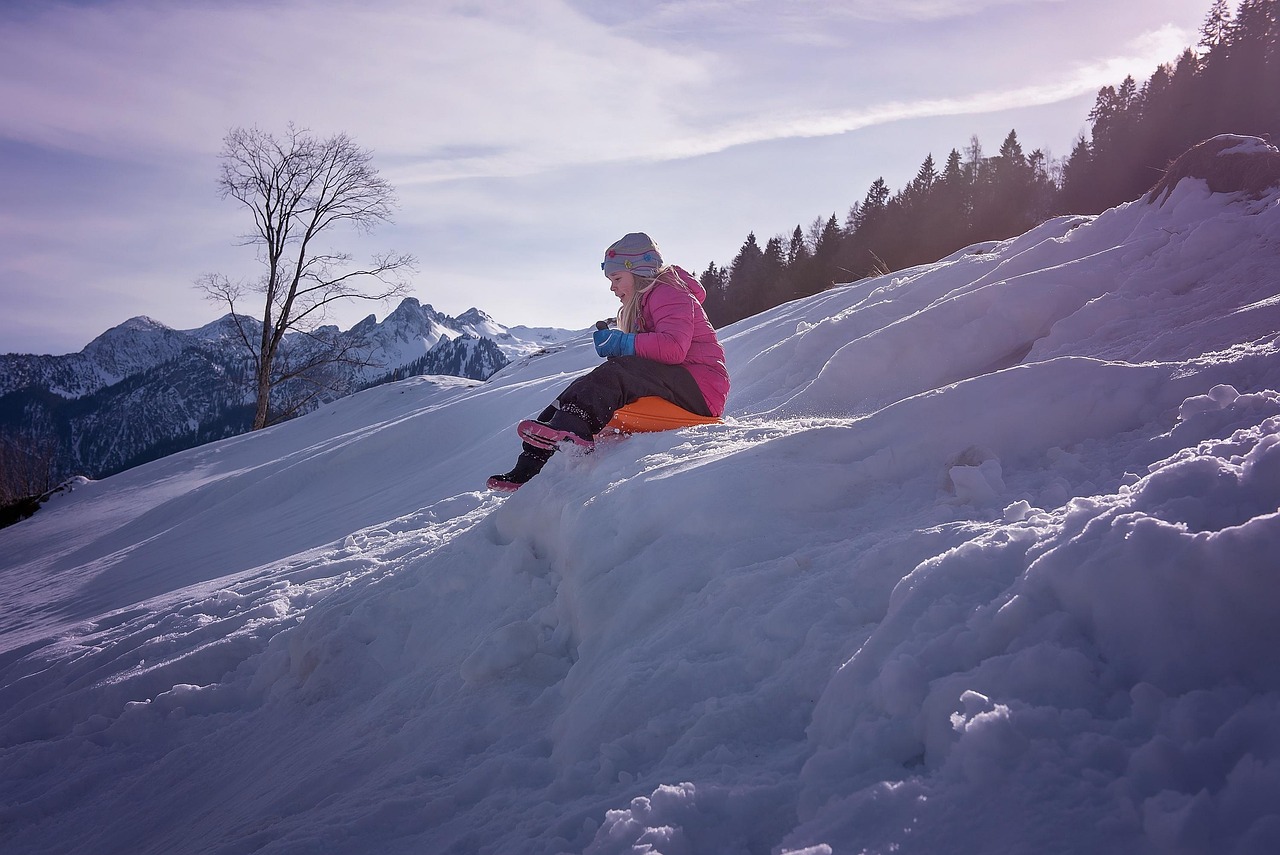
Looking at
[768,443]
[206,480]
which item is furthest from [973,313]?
[206,480]

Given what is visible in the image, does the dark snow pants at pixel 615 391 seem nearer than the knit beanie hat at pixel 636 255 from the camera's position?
Yes

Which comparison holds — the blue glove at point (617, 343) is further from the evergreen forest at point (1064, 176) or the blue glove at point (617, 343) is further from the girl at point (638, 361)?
the evergreen forest at point (1064, 176)

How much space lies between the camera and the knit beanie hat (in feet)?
13.8

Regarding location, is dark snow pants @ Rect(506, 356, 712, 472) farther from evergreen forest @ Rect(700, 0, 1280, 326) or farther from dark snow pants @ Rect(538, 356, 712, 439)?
evergreen forest @ Rect(700, 0, 1280, 326)

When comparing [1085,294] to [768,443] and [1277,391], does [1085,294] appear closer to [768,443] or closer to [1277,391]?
[1277,391]

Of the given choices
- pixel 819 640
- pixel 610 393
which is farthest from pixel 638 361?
pixel 819 640

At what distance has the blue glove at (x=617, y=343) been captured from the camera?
13.4ft

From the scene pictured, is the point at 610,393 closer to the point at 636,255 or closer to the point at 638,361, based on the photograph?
the point at 638,361

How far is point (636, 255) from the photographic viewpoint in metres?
4.20

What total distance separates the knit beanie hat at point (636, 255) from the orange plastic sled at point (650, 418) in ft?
2.74

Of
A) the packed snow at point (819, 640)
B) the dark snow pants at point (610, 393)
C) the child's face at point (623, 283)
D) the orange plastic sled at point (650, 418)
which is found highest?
the child's face at point (623, 283)

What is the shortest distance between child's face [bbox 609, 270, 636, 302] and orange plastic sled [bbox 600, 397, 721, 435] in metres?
0.73

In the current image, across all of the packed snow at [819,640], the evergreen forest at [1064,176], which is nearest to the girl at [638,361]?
the packed snow at [819,640]

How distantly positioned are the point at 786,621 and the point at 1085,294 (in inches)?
148
